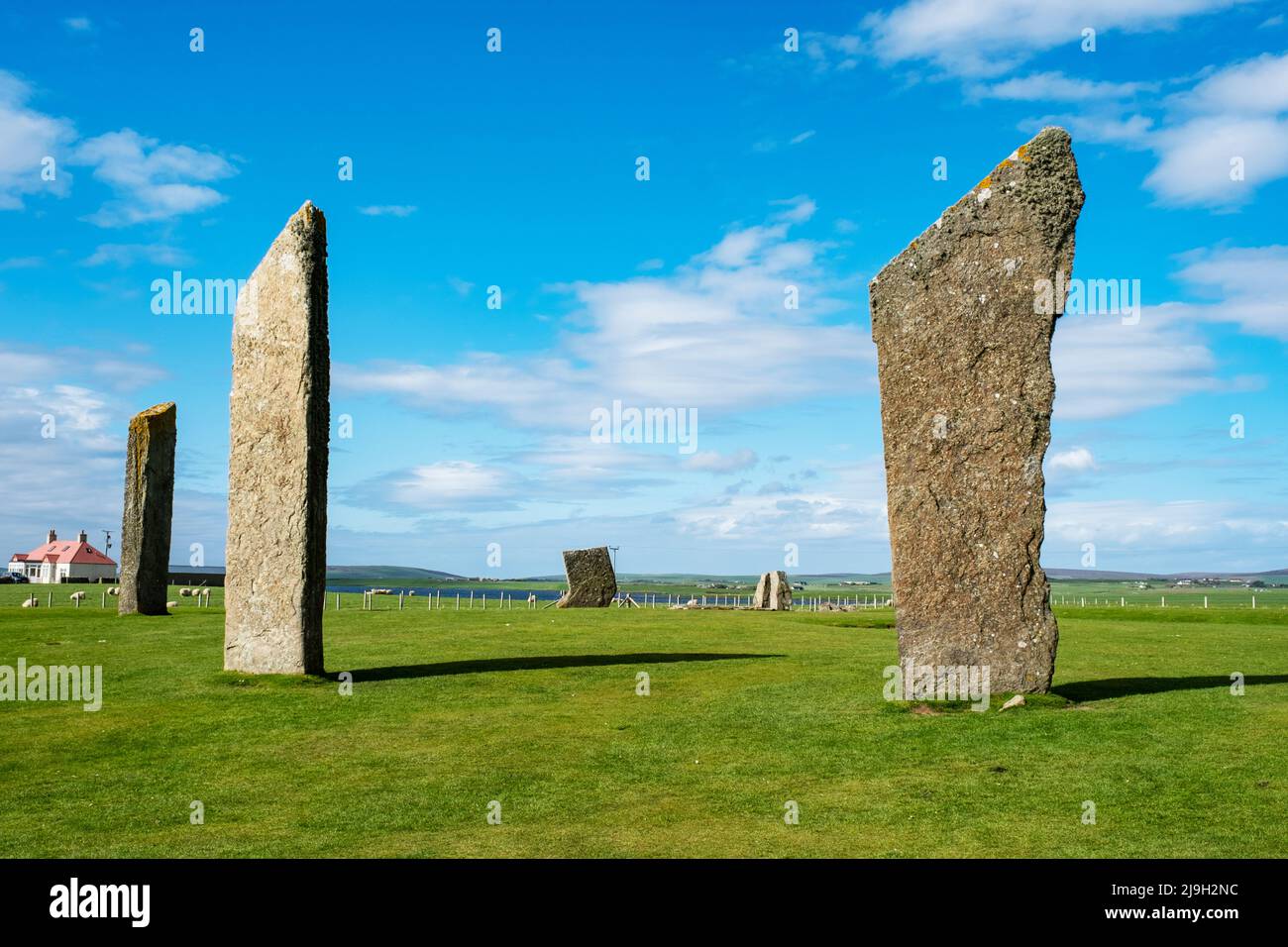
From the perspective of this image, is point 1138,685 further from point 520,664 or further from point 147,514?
point 147,514

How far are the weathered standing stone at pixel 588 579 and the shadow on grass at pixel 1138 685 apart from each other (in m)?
21.9

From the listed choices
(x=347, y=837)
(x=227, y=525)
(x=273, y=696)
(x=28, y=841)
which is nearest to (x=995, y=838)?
(x=347, y=837)

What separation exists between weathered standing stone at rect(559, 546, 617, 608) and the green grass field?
16.8 m

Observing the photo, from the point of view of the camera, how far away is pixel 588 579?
114 ft

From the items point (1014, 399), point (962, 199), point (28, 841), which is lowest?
point (28, 841)

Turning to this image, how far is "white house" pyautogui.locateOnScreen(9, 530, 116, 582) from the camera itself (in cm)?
6919

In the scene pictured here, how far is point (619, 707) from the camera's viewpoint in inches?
511

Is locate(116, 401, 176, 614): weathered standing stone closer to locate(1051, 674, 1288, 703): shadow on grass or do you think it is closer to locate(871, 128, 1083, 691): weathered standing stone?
locate(871, 128, 1083, 691): weathered standing stone

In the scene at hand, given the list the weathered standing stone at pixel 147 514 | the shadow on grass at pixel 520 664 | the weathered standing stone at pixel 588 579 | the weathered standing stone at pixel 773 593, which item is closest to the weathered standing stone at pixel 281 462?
the shadow on grass at pixel 520 664

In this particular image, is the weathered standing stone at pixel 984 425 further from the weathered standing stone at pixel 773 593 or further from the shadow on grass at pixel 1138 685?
the weathered standing stone at pixel 773 593

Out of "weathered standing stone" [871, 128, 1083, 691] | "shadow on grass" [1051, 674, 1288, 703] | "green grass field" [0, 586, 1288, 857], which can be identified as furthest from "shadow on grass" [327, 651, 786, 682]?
"shadow on grass" [1051, 674, 1288, 703]
